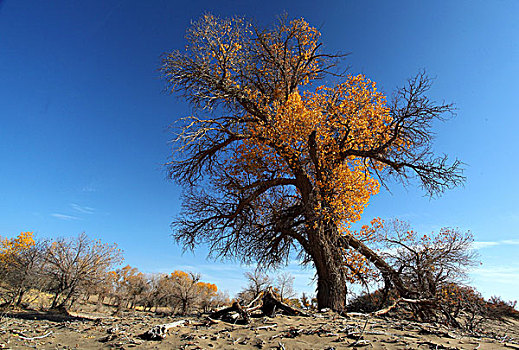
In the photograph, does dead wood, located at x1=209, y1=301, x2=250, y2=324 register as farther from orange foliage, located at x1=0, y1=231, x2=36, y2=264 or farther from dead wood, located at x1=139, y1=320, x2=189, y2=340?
orange foliage, located at x1=0, y1=231, x2=36, y2=264

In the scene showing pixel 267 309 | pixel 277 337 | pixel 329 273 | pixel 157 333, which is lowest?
pixel 157 333

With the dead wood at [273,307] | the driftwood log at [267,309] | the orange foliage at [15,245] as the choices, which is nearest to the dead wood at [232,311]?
the driftwood log at [267,309]

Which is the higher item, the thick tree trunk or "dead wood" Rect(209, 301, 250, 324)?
the thick tree trunk

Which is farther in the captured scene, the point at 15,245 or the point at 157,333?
the point at 15,245

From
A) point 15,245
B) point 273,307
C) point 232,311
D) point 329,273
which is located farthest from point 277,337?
point 15,245

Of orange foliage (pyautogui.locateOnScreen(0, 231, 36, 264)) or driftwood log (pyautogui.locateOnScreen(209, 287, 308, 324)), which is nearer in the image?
driftwood log (pyautogui.locateOnScreen(209, 287, 308, 324))

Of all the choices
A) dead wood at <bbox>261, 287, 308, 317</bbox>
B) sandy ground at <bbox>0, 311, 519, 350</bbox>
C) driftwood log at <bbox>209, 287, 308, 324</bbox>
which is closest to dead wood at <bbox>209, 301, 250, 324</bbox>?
driftwood log at <bbox>209, 287, 308, 324</bbox>

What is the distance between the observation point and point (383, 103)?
9.15 metres

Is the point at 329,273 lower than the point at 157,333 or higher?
higher

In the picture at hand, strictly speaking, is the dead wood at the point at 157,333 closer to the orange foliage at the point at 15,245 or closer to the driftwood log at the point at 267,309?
the driftwood log at the point at 267,309

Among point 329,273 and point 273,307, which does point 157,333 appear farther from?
point 329,273

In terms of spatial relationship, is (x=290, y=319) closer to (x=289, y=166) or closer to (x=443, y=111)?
(x=289, y=166)

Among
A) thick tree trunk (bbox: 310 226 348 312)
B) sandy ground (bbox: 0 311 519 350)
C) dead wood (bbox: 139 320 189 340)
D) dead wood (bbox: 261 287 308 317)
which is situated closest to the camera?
sandy ground (bbox: 0 311 519 350)

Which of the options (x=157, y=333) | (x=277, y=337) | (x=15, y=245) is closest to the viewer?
(x=277, y=337)
